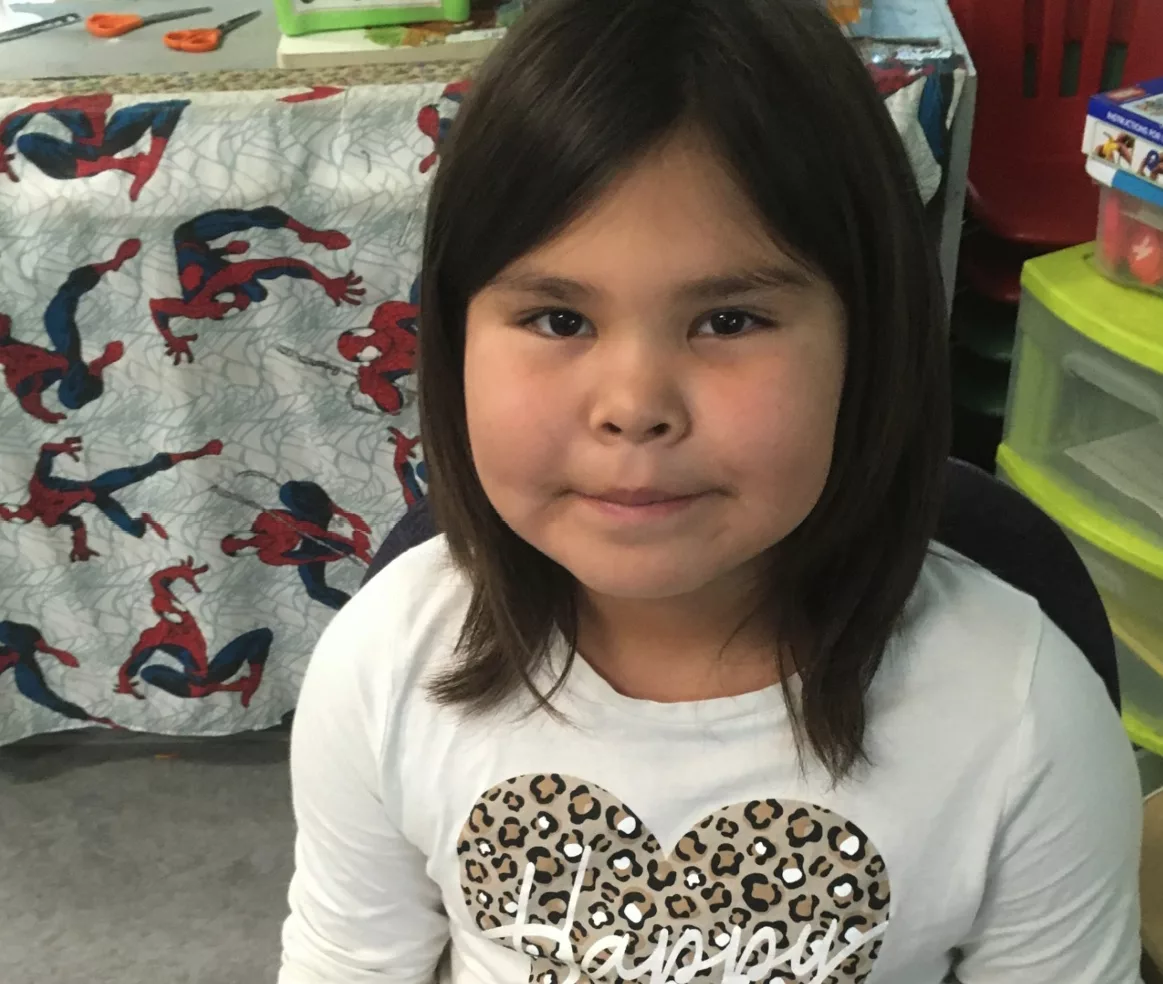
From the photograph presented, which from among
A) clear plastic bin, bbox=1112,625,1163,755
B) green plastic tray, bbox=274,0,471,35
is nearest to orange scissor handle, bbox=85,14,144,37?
green plastic tray, bbox=274,0,471,35

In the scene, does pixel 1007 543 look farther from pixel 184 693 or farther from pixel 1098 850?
pixel 184 693

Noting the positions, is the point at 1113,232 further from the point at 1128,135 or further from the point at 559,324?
the point at 559,324

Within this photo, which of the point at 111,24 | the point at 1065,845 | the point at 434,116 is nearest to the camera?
the point at 1065,845

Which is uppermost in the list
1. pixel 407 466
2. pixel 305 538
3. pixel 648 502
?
pixel 648 502

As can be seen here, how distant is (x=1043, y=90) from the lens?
63.0 inches

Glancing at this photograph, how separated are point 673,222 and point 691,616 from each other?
0.28 m

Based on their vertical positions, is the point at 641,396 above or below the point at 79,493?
above

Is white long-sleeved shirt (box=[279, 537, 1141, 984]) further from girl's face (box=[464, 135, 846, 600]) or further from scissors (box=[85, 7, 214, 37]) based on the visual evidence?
scissors (box=[85, 7, 214, 37])

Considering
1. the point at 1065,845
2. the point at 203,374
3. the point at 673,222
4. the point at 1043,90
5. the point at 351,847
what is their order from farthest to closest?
the point at 1043,90 < the point at 203,374 < the point at 351,847 < the point at 1065,845 < the point at 673,222

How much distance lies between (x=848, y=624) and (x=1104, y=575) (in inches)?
34.6

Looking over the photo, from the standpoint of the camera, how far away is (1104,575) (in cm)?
144

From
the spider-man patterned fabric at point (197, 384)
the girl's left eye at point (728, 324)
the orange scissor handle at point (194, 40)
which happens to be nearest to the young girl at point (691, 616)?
the girl's left eye at point (728, 324)

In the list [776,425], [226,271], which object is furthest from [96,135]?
[776,425]

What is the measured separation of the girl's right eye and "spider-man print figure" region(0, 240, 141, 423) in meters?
0.74
